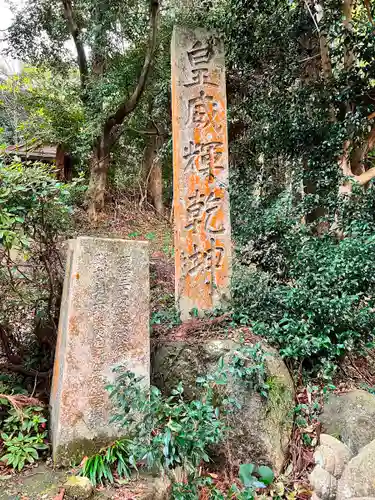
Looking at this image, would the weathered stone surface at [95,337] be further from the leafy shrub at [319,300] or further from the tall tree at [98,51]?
the tall tree at [98,51]

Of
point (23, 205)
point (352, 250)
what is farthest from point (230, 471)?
point (23, 205)

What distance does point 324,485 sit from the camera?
2.53 meters

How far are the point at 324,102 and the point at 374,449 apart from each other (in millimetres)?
4272

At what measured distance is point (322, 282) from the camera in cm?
412

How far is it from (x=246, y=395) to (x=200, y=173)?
2.66 meters

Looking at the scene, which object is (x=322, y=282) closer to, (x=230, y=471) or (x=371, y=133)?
(x=230, y=471)

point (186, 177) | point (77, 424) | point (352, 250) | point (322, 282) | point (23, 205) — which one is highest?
point (186, 177)

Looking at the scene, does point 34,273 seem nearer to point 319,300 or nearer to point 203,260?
point 203,260

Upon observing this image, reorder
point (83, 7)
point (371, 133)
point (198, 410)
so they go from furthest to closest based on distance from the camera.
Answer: point (83, 7) → point (371, 133) → point (198, 410)

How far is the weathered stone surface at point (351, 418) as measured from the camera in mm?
3744

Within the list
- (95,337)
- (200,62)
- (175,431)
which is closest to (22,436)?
(95,337)

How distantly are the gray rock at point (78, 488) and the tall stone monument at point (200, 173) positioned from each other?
93.1 inches

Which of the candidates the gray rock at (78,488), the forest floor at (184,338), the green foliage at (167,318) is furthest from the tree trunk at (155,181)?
the gray rock at (78,488)

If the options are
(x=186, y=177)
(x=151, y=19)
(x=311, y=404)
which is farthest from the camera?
(x=151, y=19)
